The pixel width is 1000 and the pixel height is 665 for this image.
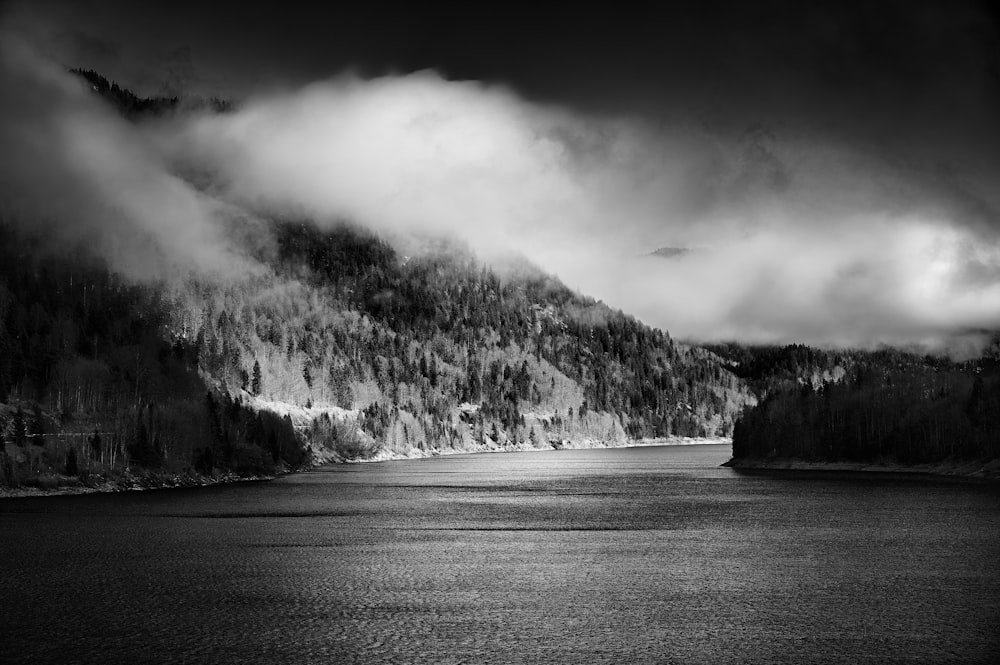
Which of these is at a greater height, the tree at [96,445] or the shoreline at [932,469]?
the tree at [96,445]

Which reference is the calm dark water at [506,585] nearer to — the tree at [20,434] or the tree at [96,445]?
the tree at [20,434]

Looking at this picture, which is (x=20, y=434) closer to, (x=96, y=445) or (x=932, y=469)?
(x=96, y=445)

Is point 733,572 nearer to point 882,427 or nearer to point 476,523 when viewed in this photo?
point 476,523

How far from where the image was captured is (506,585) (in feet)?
158

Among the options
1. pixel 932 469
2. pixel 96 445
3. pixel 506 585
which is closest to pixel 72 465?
pixel 96 445

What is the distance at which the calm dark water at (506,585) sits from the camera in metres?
34.0

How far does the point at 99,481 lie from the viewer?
5413 inches

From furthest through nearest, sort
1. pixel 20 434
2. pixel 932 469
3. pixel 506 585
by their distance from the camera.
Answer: pixel 932 469
pixel 20 434
pixel 506 585

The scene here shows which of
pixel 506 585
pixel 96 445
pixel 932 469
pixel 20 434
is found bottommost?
pixel 932 469

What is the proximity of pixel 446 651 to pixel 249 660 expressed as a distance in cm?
710

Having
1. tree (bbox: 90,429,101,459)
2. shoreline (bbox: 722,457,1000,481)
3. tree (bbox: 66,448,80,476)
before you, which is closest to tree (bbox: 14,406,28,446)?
tree (bbox: 90,429,101,459)

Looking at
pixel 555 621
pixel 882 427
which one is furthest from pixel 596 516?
pixel 882 427

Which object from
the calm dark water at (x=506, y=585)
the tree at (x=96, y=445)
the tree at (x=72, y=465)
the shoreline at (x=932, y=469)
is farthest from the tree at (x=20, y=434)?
the shoreline at (x=932, y=469)

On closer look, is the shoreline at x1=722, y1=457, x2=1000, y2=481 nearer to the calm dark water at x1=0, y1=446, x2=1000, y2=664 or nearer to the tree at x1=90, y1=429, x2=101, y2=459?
the calm dark water at x1=0, y1=446, x2=1000, y2=664
